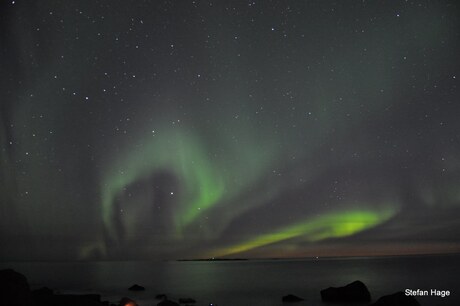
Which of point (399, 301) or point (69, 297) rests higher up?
point (69, 297)

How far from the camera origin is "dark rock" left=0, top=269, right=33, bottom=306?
14.4 meters

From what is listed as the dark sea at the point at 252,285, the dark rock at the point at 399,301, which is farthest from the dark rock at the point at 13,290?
the dark sea at the point at 252,285

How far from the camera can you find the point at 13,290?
14609mm

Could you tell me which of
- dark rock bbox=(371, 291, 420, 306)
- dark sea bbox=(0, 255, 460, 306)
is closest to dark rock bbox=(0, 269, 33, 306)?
dark rock bbox=(371, 291, 420, 306)

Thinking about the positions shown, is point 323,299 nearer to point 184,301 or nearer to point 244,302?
point 244,302

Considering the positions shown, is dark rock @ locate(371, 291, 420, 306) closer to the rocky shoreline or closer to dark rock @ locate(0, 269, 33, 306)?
the rocky shoreline

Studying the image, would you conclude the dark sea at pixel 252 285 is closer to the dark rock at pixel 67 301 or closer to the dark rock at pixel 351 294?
the dark rock at pixel 351 294

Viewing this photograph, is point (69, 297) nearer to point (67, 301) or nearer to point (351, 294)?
point (67, 301)

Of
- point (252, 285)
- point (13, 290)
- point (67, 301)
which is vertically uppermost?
point (13, 290)

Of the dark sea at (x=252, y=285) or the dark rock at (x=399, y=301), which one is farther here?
the dark sea at (x=252, y=285)

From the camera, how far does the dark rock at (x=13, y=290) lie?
47.2ft

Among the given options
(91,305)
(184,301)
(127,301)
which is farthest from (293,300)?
(91,305)

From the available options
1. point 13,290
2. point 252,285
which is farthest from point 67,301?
point 252,285

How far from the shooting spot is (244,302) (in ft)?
152
